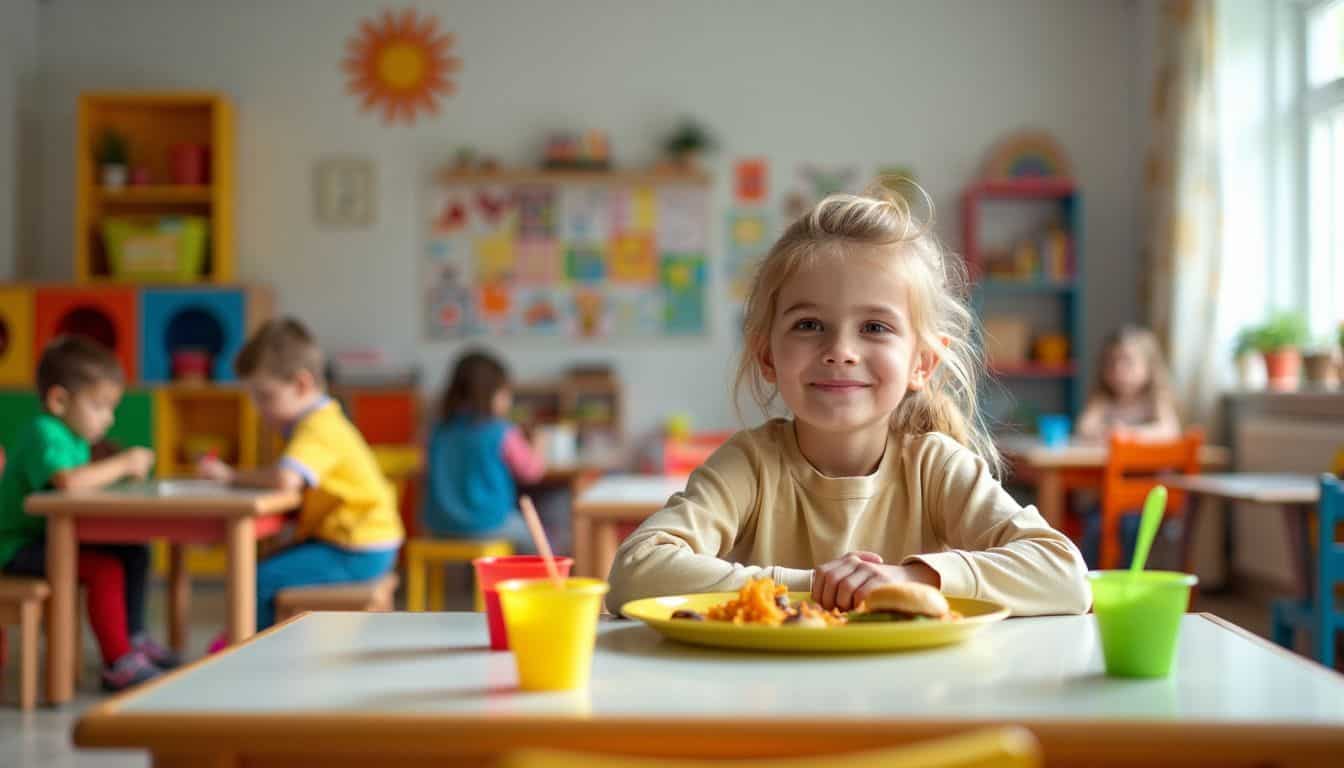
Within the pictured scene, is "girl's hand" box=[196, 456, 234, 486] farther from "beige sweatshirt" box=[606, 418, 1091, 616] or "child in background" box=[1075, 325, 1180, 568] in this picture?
"child in background" box=[1075, 325, 1180, 568]

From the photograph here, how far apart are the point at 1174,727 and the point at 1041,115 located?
5923 millimetres

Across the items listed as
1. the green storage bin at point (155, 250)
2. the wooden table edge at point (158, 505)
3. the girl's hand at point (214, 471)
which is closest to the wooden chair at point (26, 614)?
the wooden table edge at point (158, 505)

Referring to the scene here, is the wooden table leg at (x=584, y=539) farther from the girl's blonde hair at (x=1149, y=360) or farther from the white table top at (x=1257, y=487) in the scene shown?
the girl's blonde hair at (x=1149, y=360)

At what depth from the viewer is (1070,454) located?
15.5 ft

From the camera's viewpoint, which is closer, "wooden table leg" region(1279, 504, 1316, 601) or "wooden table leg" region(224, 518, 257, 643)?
"wooden table leg" region(224, 518, 257, 643)

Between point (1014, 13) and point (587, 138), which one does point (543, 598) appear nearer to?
point (587, 138)

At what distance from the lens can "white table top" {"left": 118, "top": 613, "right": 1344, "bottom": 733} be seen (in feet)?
2.69

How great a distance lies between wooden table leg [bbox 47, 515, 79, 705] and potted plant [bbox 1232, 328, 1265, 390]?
419 cm

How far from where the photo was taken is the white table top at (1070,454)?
15.3 feet

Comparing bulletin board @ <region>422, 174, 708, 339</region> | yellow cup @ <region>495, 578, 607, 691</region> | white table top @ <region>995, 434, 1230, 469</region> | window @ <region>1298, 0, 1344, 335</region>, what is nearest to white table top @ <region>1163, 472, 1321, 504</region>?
white table top @ <region>995, 434, 1230, 469</region>

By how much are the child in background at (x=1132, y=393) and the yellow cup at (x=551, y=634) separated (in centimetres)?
462

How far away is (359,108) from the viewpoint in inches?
251

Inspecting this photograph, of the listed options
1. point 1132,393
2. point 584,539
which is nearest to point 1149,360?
point 1132,393

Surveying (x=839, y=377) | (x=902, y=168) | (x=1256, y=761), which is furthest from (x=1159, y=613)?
(x=902, y=168)
